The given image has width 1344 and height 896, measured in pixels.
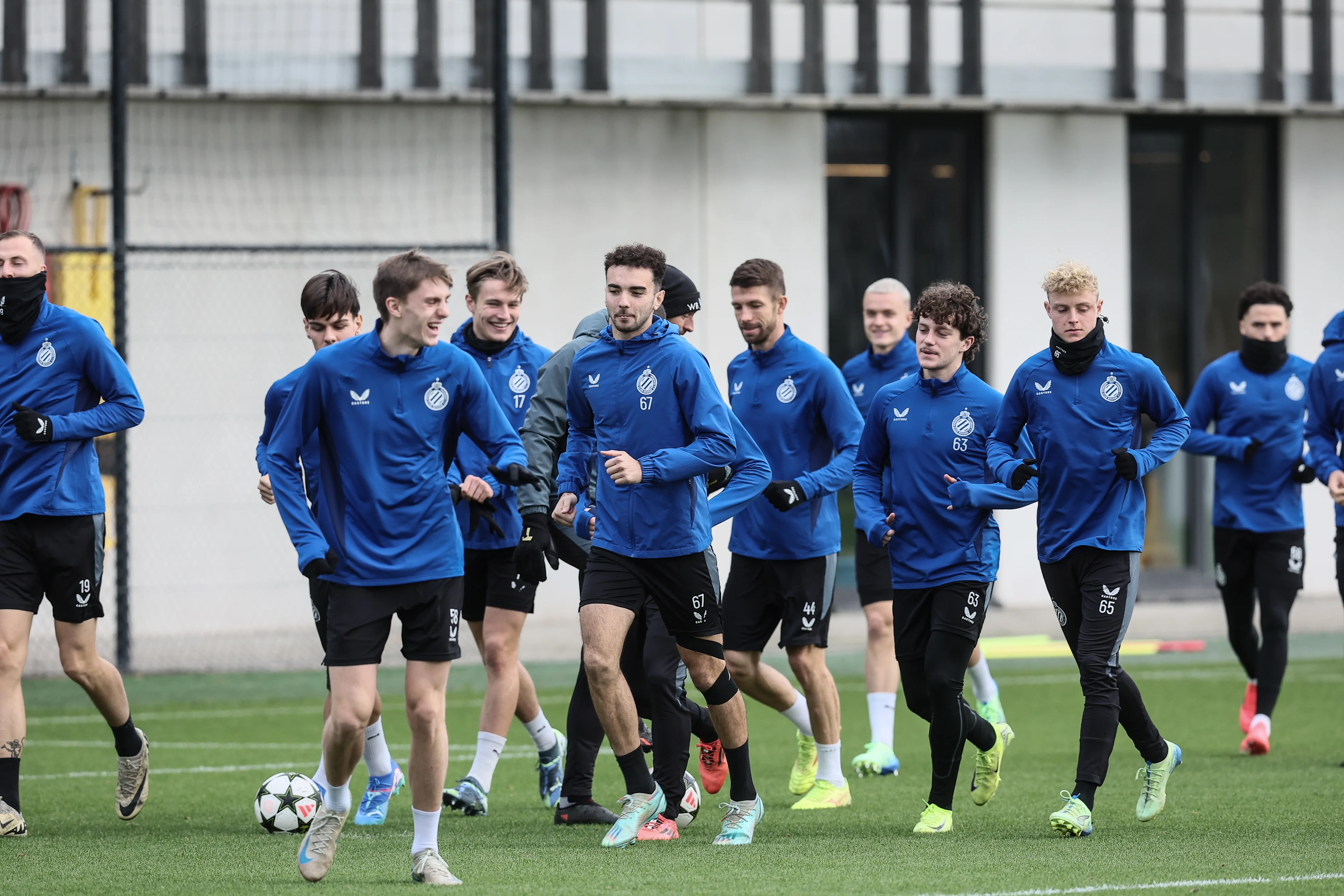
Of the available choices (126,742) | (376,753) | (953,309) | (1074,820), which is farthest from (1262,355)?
(126,742)

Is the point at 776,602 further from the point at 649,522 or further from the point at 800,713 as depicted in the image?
the point at 649,522

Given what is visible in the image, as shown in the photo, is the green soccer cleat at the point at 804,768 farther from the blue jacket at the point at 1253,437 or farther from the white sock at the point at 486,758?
the blue jacket at the point at 1253,437

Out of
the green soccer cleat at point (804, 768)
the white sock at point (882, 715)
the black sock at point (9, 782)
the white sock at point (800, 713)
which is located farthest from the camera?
the white sock at point (882, 715)

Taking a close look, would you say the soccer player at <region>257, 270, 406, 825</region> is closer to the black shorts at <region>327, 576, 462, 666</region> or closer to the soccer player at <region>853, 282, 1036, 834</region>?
the black shorts at <region>327, 576, 462, 666</region>

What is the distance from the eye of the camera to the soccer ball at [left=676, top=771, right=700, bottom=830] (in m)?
7.14

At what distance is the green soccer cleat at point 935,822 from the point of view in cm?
689

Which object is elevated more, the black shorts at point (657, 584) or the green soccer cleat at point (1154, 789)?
the black shorts at point (657, 584)

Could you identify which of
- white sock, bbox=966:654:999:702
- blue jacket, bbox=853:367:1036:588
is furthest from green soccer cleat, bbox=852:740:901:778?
blue jacket, bbox=853:367:1036:588

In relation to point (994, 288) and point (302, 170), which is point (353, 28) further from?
point (994, 288)

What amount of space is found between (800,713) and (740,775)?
1.34 meters

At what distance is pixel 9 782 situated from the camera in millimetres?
7062

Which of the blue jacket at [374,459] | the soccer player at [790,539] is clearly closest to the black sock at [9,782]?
the blue jacket at [374,459]

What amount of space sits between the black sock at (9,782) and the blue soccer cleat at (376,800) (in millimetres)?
1334

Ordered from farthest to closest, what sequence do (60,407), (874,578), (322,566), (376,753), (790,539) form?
(874,578) < (790,539) < (376,753) < (60,407) < (322,566)
